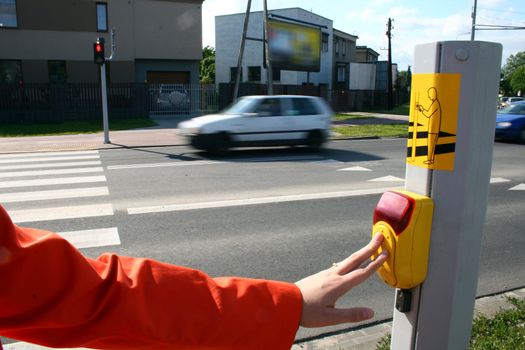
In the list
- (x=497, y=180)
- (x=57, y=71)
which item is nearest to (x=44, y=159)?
(x=497, y=180)

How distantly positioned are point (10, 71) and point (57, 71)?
8.24 feet

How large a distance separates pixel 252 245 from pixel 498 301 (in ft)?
8.64

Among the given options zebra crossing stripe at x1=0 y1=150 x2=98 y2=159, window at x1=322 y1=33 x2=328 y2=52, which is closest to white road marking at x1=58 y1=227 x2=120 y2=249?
zebra crossing stripe at x1=0 y1=150 x2=98 y2=159

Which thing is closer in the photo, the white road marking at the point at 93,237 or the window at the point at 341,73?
the white road marking at the point at 93,237

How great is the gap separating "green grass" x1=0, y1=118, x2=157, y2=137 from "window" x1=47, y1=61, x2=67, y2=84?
217 inches

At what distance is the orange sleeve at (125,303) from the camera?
0.95 meters

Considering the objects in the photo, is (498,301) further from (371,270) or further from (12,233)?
(12,233)

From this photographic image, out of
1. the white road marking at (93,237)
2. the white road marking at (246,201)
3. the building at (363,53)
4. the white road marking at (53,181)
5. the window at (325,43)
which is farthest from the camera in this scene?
the building at (363,53)

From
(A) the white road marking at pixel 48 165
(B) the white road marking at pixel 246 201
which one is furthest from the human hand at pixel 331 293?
(A) the white road marking at pixel 48 165

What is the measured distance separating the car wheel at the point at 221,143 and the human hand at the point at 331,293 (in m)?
11.7

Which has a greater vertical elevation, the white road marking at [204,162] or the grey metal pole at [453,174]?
the grey metal pole at [453,174]

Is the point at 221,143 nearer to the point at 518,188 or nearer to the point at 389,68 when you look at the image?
the point at 518,188

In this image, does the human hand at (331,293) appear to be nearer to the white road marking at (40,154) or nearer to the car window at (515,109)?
the white road marking at (40,154)

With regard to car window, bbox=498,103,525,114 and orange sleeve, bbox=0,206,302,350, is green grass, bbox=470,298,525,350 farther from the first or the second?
car window, bbox=498,103,525,114
